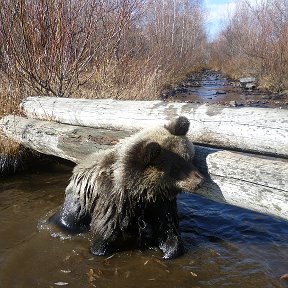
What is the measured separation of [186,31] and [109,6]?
18.1 m

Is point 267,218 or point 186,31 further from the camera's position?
point 186,31

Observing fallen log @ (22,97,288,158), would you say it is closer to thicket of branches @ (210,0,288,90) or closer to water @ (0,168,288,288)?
water @ (0,168,288,288)

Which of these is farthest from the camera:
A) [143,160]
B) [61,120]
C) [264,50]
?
[264,50]

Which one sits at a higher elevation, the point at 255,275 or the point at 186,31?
the point at 186,31

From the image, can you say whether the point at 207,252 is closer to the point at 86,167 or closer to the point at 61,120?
the point at 86,167

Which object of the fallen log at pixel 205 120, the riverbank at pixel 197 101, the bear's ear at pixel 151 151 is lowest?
the riverbank at pixel 197 101

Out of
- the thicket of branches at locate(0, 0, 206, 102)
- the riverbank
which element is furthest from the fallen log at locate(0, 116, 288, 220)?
the thicket of branches at locate(0, 0, 206, 102)

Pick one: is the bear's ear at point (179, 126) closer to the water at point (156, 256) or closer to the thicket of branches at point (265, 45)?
the water at point (156, 256)

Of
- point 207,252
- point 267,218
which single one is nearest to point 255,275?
point 207,252

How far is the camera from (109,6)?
8719 millimetres

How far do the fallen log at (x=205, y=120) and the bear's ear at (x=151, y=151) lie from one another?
78 cm

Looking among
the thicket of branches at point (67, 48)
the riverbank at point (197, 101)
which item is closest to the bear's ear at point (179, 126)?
the riverbank at point (197, 101)

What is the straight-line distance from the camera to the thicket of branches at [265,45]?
1939cm

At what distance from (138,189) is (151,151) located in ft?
1.39
